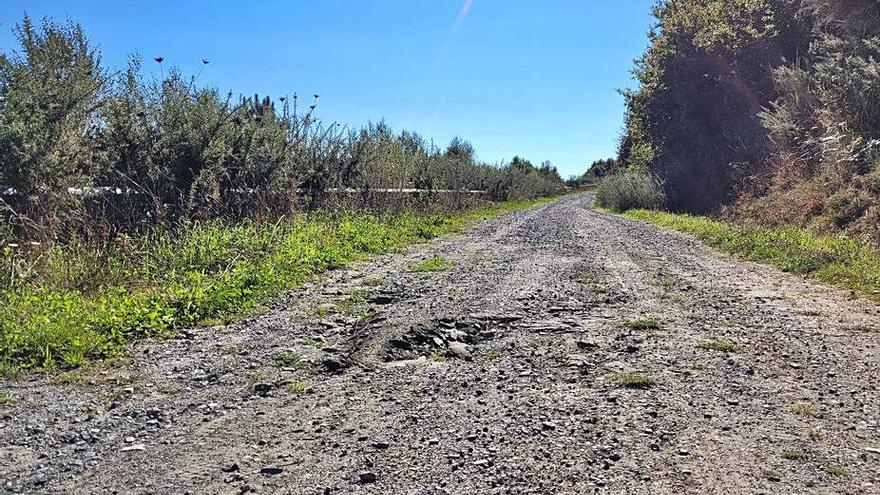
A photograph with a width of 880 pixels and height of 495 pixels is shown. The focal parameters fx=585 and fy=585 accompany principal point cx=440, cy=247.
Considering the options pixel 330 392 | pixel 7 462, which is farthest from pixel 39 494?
pixel 330 392

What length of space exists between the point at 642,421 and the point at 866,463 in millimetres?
883

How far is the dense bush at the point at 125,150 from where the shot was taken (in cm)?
704

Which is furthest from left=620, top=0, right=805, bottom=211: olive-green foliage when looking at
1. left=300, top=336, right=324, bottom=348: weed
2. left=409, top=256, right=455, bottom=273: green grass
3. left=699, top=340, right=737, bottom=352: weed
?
left=300, top=336, right=324, bottom=348: weed

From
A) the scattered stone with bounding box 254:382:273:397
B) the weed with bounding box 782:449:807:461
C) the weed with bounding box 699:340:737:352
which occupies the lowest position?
the scattered stone with bounding box 254:382:273:397

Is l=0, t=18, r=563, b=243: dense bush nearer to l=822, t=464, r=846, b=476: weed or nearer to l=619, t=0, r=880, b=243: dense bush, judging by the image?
l=822, t=464, r=846, b=476: weed

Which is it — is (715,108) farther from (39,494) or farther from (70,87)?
(39,494)

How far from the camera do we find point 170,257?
22.5 ft

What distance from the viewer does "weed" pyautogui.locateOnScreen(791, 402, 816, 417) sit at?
2902mm

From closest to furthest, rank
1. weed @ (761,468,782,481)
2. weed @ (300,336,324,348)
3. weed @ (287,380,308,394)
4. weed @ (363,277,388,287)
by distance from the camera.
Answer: weed @ (761,468,782,481) → weed @ (287,380,308,394) → weed @ (300,336,324,348) → weed @ (363,277,388,287)

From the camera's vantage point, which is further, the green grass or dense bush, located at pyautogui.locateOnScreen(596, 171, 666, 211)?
dense bush, located at pyautogui.locateOnScreen(596, 171, 666, 211)

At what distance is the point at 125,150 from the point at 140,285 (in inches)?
131

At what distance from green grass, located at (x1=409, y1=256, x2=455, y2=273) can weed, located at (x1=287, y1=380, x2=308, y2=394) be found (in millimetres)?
4325

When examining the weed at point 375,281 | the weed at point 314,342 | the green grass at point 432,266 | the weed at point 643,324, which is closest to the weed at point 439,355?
the weed at point 314,342

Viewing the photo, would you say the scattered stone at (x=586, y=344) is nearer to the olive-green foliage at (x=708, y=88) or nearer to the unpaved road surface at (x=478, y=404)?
the unpaved road surface at (x=478, y=404)
